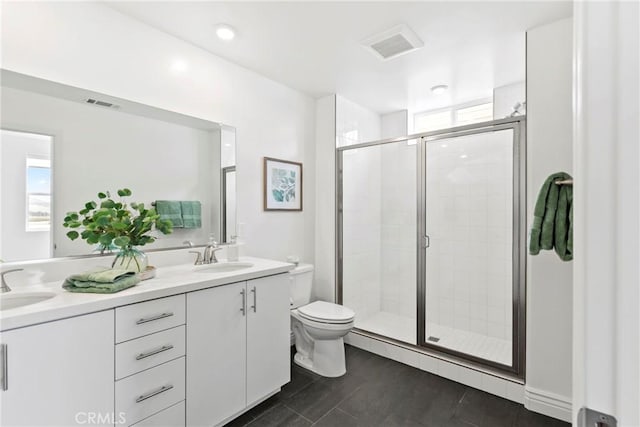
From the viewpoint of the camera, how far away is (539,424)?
1.84 m

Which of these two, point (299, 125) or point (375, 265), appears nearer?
point (299, 125)

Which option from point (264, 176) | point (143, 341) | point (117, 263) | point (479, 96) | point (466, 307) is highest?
point (479, 96)

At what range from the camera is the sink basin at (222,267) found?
6.81 feet

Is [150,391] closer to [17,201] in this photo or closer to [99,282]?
[99,282]

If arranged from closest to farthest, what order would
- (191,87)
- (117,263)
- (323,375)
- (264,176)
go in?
(117,263) → (191,87) → (323,375) → (264,176)

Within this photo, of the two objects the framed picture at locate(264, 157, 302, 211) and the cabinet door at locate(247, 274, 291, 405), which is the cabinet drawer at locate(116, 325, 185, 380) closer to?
the cabinet door at locate(247, 274, 291, 405)

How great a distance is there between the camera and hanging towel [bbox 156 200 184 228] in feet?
6.77

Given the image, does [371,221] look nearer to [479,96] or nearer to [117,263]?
[479,96]

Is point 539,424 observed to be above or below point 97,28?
below

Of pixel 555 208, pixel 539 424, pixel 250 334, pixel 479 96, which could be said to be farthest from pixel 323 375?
pixel 479 96

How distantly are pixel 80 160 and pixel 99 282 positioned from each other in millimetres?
780

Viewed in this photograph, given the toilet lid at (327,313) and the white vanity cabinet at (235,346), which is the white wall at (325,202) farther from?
the white vanity cabinet at (235,346)

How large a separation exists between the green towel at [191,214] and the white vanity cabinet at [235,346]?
27.3 inches

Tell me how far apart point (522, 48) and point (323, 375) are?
2.81 metres
